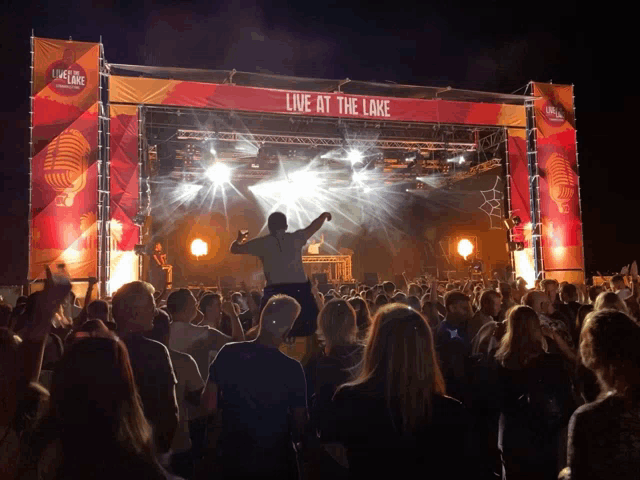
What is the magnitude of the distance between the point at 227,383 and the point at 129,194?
9922 mm

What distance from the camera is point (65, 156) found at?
35.3 ft

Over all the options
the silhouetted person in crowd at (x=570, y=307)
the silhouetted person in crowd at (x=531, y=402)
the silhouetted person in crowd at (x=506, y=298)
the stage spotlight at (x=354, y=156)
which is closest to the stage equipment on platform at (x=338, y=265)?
the stage spotlight at (x=354, y=156)

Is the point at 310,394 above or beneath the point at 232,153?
beneath

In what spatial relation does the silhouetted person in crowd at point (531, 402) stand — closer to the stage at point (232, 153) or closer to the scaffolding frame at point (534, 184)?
the stage at point (232, 153)

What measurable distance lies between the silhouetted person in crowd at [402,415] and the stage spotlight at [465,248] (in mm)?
24196

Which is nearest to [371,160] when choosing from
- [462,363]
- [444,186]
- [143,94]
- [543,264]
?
[444,186]

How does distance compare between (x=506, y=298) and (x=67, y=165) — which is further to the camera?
(x=67, y=165)

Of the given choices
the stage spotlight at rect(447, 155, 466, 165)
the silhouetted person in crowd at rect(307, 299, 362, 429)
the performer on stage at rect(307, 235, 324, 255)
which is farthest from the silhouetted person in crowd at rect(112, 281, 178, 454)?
the performer on stage at rect(307, 235, 324, 255)

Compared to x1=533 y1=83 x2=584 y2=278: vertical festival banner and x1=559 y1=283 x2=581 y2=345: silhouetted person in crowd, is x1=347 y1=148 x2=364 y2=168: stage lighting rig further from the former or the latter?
x1=559 y1=283 x2=581 y2=345: silhouetted person in crowd

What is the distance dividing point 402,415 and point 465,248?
24416mm

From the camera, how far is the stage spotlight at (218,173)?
20766 mm

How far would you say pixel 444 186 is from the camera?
24469 mm

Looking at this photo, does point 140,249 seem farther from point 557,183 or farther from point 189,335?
point 557,183

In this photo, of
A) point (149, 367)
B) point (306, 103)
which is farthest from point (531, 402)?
point (306, 103)
